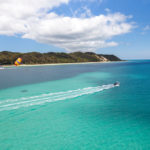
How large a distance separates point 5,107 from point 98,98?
16809 mm

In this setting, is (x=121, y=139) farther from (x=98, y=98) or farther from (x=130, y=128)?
(x=98, y=98)

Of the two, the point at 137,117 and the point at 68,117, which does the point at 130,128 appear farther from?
the point at 68,117

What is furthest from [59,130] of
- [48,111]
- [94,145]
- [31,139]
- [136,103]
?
[136,103]

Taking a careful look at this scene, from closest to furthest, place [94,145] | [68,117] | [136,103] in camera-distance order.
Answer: [94,145], [68,117], [136,103]

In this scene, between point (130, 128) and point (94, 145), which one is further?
point (130, 128)

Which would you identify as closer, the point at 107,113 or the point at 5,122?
the point at 5,122

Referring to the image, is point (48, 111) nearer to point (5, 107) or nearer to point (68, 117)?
point (68, 117)

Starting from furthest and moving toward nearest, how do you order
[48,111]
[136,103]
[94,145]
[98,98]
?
1. [98,98]
2. [136,103]
3. [48,111]
4. [94,145]

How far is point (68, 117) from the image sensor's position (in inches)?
663

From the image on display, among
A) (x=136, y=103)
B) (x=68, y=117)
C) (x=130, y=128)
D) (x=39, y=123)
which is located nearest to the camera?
(x=130, y=128)

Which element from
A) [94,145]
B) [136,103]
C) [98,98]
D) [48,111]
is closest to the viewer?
[94,145]

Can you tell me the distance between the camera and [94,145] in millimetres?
11562

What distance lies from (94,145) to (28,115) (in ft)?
34.1

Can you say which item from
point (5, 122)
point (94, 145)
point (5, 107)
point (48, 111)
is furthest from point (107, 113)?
point (5, 107)
